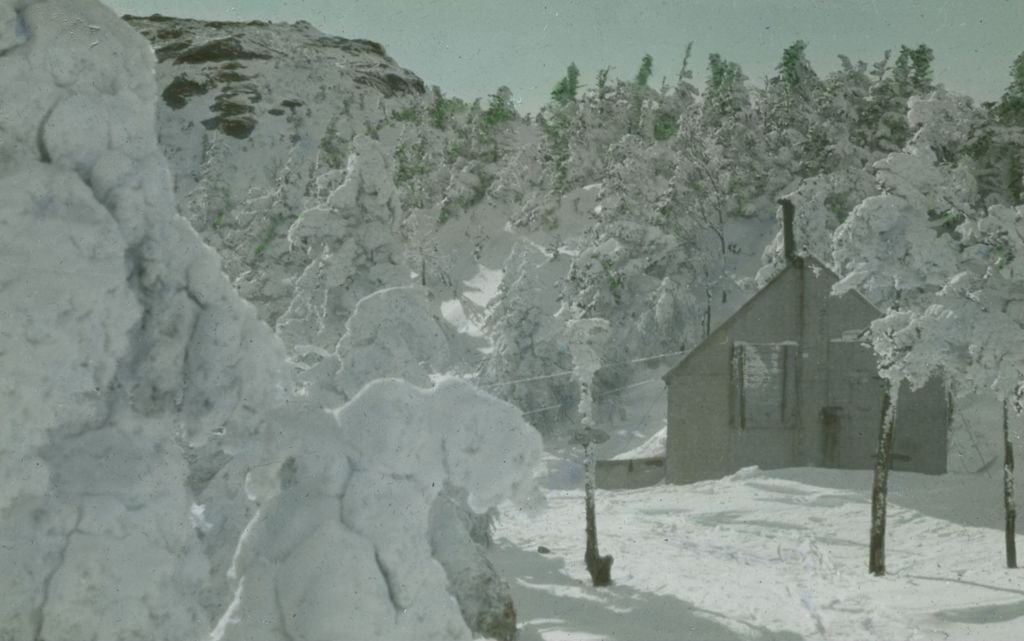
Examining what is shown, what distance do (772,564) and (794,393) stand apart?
35.2ft

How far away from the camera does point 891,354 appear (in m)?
17.9

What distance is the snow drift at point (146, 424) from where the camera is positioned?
5.27 m

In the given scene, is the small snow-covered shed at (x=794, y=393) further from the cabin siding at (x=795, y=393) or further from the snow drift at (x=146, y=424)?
the snow drift at (x=146, y=424)

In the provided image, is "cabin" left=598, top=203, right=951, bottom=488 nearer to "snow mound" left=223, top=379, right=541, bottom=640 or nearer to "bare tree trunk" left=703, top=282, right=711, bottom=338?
"bare tree trunk" left=703, top=282, right=711, bottom=338

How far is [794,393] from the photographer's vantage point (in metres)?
30.4

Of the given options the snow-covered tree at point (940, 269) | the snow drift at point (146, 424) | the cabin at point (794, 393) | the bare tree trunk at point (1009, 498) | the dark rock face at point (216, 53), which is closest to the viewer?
the snow drift at point (146, 424)

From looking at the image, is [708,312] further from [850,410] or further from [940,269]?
[940,269]

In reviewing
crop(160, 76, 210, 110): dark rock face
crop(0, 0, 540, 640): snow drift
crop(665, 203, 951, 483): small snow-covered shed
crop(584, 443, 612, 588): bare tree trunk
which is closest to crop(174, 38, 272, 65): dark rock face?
crop(160, 76, 210, 110): dark rock face

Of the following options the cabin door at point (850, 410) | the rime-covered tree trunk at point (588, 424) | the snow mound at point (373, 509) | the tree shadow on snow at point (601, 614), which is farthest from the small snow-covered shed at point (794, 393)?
the snow mound at point (373, 509)

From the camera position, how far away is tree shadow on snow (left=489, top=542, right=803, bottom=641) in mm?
15492

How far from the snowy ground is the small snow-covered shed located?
1.24 metres

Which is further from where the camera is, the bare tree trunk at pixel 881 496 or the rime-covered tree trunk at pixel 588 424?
the rime-covered tree trunk at pixel 588 424

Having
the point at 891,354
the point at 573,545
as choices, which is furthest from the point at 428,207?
the point at 891,354

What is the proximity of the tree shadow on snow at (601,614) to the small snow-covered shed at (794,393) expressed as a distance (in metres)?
11.1
